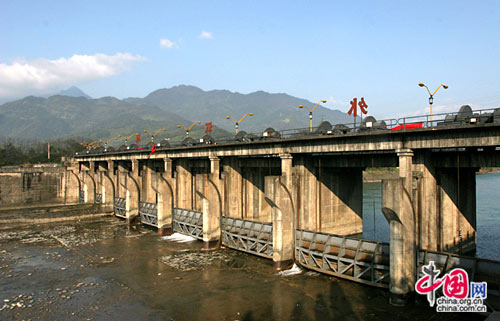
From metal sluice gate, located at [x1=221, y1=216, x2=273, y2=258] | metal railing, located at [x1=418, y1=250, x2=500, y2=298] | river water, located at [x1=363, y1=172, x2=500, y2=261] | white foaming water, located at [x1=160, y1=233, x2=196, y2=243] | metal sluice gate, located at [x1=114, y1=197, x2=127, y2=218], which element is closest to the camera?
metal railing, located at [x1=418, y1=250, x2=500, y2=298]

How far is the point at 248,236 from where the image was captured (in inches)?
1479

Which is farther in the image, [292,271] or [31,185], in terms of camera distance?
[31,185]

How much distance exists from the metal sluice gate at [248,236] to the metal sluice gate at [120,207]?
100 ft

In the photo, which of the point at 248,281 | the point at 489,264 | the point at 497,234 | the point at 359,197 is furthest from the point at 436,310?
the point at 497,234

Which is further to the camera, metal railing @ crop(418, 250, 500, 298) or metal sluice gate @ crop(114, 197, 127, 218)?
metal sluice gate @ crop(114, 197, 127, 218)

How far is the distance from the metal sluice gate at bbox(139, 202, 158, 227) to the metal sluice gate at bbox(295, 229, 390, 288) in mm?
Answer: 29343

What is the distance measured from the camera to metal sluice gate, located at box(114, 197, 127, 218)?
64438 millimetres

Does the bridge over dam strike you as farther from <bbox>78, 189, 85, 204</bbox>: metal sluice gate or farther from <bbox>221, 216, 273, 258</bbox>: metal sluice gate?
<bbox>78, 189, 85, 204</bbox>: metal sluice gate

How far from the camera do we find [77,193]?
88.2 meters

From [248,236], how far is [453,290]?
2029 centimetres

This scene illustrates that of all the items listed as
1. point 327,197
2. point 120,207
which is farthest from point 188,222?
point 120,207

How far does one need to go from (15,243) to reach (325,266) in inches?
1664

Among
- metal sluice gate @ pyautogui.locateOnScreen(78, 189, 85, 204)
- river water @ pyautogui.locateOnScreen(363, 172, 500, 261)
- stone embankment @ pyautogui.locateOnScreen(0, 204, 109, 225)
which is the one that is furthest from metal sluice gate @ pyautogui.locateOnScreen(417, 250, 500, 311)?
metal sluice gate @ pyautogui.locateOnScreen(78, 189, 85, 204)

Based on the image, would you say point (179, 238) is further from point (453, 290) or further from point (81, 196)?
point (81, 196)
